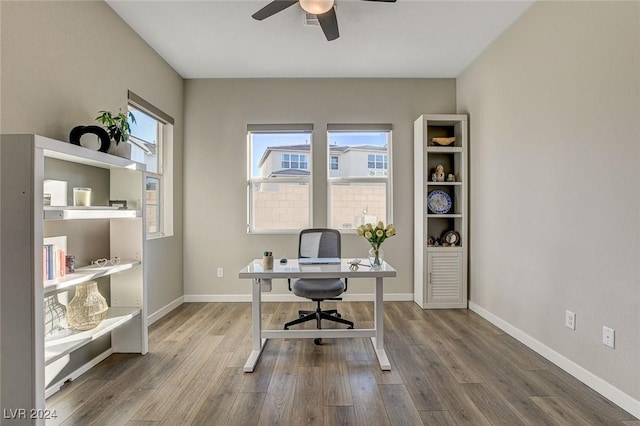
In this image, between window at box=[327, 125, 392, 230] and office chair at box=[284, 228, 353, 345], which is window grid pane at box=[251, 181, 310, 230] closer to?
window at box=[327, 125, 392, 230]

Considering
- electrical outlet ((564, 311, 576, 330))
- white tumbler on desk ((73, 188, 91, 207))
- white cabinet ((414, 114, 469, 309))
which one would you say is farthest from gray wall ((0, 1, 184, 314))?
electrical outlet ((564, 311, 576, 330))

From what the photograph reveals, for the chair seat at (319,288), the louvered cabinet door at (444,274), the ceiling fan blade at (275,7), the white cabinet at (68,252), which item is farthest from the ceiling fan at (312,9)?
the louvered cabinet door at (444,274)

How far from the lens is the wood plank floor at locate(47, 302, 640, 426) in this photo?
1.87m

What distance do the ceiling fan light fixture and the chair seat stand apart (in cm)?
223

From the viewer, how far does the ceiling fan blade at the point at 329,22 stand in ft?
7.98

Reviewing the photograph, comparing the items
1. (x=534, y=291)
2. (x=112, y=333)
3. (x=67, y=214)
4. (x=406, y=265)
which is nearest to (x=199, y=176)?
(x=112, y=333)

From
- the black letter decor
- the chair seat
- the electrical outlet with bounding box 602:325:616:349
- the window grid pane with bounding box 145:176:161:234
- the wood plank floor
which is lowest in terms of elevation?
the wood plank floor

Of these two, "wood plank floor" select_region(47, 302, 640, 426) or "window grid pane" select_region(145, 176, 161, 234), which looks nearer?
"wood plank floor" select_region(47, 302, 640, 426)

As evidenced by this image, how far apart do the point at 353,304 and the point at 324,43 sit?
302 cm

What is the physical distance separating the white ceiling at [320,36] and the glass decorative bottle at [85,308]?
2333mm

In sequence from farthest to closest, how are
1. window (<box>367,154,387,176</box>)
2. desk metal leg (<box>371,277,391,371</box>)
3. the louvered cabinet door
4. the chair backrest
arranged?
1. window (<box>367,154,387,176</box>)
2. the louvered cabinet door
3. the chair backrest
4. desk metal leg (<box>371,277,391,371</box>)

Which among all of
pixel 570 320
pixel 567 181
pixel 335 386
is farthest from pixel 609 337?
pixel 335 386

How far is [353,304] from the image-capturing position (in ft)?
13.5

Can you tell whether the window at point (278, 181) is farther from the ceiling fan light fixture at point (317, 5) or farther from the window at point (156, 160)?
the ceiling fan light fixture at point (317, 5)
